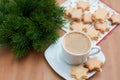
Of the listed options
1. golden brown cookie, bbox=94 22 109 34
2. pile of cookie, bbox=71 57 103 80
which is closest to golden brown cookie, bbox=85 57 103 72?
Result: pile of cookie, bbox=71 57 103 80

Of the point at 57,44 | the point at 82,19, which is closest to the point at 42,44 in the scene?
the point at 57,44

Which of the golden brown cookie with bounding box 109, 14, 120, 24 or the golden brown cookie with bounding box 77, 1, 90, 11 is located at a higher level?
the golden brown cookie with bounding box 77, 1, 90, 11

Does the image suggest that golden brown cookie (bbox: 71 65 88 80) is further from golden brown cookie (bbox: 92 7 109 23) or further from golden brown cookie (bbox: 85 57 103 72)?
golden brown cookie (bbox: 92 7 109 23)

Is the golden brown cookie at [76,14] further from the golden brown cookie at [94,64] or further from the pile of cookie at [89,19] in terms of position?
the golden brown cookie at [94,64]

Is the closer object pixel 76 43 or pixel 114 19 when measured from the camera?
pixel 76 43

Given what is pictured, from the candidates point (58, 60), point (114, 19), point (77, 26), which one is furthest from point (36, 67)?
point (114, 19)

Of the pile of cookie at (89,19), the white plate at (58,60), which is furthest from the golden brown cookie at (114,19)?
the white plate at (58,60)

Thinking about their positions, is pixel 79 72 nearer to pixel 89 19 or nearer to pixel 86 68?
pixel 86 68

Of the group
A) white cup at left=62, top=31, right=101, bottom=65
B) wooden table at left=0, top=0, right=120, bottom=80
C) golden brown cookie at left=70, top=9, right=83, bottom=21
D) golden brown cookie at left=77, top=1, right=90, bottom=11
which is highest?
golden brown cookie at left=77, top=1, right=90, bottom=11
